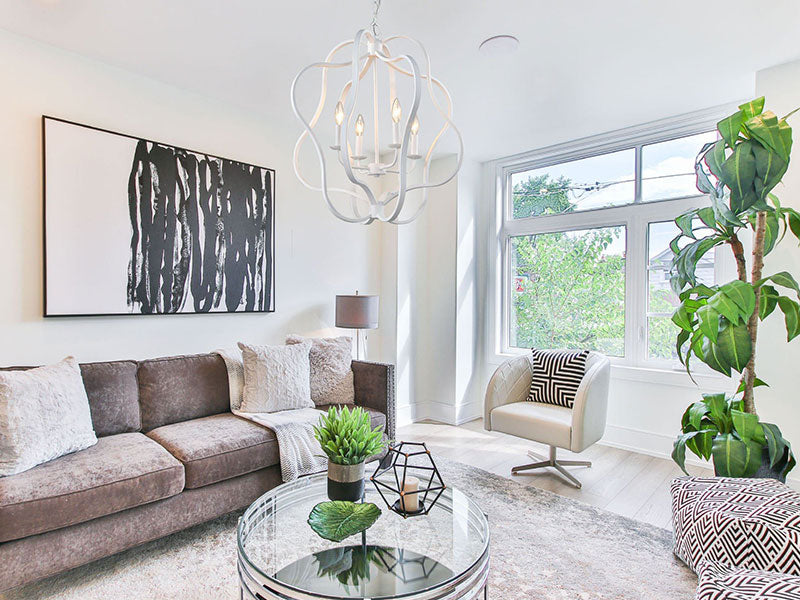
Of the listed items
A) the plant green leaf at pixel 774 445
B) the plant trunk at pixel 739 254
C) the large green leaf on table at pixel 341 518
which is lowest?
the large green leaf on table at pixel 341 518

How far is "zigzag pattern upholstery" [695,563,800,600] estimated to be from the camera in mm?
1248

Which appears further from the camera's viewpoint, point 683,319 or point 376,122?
point 683,319

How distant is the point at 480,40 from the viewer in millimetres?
2523

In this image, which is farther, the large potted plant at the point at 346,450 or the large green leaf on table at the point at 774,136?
the large green leaf on table at the point at 774,136

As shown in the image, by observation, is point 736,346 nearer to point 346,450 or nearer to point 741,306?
point 741,306

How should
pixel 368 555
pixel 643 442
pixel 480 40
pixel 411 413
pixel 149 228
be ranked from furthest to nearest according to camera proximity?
pixel 411 413, pixel 643 442, pixel 149 228, pixel 480 40, pixel 368 555

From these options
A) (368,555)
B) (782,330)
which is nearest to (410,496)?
(368,555)

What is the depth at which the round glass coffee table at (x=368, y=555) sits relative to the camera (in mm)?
1370

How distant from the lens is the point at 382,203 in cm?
209

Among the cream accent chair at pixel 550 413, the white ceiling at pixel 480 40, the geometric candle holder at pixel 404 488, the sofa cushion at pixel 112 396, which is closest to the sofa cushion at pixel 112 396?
the sofa cushion at pixel 112 396

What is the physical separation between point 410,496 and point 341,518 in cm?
30

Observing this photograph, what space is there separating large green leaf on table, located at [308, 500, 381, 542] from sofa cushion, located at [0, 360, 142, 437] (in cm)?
143

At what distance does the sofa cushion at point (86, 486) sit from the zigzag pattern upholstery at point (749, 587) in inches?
81.0

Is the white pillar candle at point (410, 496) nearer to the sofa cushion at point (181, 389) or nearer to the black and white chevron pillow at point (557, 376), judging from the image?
the sofa cushion at point (181, 389)
